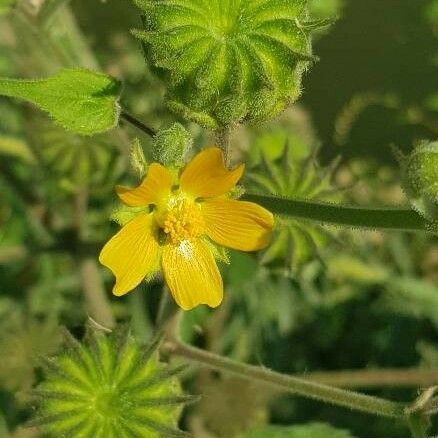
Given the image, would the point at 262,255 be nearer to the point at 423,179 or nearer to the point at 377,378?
the point at 377,378

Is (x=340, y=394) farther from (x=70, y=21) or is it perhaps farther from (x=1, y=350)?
(x=70, y=21)

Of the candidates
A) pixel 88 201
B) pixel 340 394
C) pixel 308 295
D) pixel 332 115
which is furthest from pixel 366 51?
pixel 340 394

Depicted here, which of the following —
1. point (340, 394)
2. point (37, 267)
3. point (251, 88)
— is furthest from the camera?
point (37, 267)

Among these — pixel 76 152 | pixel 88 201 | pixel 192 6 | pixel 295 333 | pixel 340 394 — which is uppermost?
pixel 192 6

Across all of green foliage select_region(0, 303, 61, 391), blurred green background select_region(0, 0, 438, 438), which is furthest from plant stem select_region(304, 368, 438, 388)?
green foliage select_region(0, 303, 61, 391)

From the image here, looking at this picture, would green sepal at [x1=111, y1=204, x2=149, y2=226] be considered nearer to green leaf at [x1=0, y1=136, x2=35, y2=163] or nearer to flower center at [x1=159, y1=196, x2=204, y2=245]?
flower center at [x1=159, y1=196, x2=204, y2=245]

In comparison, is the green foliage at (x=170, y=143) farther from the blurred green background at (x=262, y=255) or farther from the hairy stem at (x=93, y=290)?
the hairy stem at (x=93, y=290)

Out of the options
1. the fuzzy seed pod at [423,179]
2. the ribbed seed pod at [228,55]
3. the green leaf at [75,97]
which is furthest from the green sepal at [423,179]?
the green leaf at [75,97]
